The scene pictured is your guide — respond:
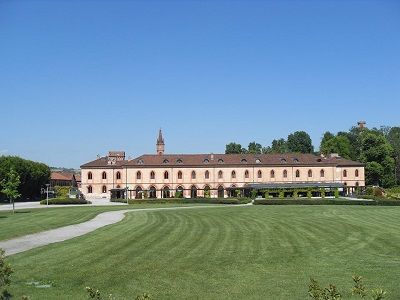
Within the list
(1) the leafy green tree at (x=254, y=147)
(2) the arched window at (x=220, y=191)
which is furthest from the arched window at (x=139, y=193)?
(1) the leafy green tree at (x=254, y=147)

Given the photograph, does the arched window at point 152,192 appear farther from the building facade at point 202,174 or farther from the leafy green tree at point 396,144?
the leafy green tree at point 396,144

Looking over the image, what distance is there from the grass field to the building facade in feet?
195

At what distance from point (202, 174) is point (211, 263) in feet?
230

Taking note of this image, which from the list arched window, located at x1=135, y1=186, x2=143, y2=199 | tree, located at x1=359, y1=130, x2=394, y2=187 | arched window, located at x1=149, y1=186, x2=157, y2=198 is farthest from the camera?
tree, located at x1=359, y1=130, x2=394, y2=187

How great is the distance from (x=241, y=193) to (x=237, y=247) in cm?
6403

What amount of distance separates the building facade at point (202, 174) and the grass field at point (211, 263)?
5944 centimetres

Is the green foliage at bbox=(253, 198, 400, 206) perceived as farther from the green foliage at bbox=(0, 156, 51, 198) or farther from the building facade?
the green foliage at bbox=(0, 156, 51, 198)

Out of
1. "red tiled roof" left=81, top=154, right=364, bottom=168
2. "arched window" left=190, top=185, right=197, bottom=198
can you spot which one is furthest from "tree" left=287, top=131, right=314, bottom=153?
"arched window" left=190, top=185, right=197, bottom=198

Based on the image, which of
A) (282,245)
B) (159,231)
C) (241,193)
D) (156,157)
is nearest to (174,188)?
(156,157)

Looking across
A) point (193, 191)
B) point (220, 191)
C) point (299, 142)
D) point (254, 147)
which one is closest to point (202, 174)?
point (193, 191)

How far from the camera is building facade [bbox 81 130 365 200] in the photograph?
8594 cm

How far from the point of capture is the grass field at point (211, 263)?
12952 millimetres

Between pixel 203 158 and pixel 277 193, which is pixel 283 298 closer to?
pixel 277 193

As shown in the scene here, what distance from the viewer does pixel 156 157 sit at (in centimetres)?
8806
